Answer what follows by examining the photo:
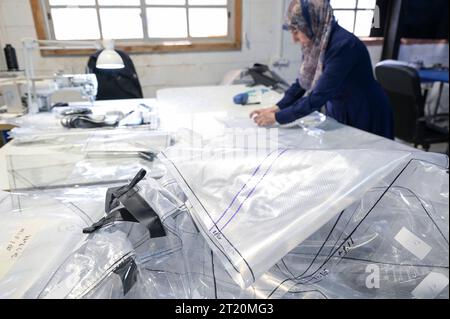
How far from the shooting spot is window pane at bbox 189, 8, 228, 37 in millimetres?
3127

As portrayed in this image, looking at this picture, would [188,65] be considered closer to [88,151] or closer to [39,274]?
[88,151]

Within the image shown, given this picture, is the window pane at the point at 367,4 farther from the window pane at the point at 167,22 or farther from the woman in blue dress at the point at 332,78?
the window pane at the point at 167,22

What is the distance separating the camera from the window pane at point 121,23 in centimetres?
291

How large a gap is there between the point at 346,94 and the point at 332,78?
0.19 metres

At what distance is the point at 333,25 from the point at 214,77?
215 centimetres

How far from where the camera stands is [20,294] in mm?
453

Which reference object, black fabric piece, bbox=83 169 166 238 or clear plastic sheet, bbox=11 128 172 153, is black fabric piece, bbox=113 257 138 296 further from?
clear plastic sheet, bbox=11 128 172 153

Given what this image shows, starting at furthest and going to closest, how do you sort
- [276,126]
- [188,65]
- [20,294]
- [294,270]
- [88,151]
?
1. [188,65]
2. [276,126]
3. [88,151]
4. [294,270]
5. [20,294]

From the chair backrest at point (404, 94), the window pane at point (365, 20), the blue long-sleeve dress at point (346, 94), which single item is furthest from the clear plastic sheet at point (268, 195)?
the chair backrest at point (404, 94)

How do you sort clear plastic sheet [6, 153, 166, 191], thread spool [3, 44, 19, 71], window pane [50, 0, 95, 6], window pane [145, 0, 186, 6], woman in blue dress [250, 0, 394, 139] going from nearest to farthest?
clear plastic sheet [6, 153, 166, 191] → woman in blue dress [250, 0, 394, 139] → thread spool [3, 44, 19, 71] → window pane [50, 0, 95, 6] → window pane [145, 0, 186, 6]

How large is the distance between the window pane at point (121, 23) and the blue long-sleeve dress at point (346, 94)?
6.71 ft

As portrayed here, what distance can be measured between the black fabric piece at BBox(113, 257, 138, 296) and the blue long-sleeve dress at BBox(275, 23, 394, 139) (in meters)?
0.95

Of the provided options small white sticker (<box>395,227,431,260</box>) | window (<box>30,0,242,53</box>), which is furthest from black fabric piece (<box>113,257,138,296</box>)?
window (<box>30,0,242,53</box>)

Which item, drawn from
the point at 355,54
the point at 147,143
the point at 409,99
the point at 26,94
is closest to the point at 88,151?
the point at 147,143
